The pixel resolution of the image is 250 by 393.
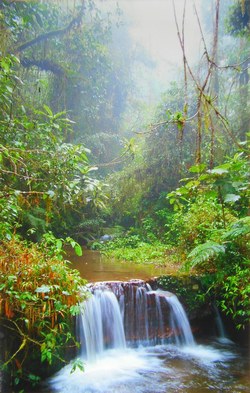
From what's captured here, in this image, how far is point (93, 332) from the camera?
4.98 m

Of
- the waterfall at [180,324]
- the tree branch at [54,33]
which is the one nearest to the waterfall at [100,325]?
the waterfall at [180,324]

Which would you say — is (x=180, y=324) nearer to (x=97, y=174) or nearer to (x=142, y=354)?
(x=142, y=354)

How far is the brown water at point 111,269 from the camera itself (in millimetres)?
6074

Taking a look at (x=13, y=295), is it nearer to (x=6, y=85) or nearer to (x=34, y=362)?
(x=34, y=362)

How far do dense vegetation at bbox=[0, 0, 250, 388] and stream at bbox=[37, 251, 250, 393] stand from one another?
1.51ft

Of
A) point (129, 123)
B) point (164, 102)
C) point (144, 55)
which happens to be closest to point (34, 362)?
point (164, 102)

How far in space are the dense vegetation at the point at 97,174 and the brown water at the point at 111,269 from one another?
478mm

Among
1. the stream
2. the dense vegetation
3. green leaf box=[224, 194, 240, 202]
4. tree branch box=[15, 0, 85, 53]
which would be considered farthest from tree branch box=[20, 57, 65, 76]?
green leaf box=[224, 194, 240, 202]

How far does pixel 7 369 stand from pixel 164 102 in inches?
384

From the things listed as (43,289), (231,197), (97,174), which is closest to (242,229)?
(231,197)

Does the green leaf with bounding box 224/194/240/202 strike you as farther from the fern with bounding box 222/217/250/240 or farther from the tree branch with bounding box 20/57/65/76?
the tree branch with bounding box 20/57/65/76

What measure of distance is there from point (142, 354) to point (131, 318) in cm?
57

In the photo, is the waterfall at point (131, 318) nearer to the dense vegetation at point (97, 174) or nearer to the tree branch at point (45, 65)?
the dense vegetation at point (97, 174)

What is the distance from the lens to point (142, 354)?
5.10 metres
